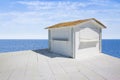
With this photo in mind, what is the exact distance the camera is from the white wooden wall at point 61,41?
11.8 meters

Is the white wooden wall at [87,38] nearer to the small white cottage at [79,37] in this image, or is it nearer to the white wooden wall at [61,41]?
the small white cottage at [79,37]

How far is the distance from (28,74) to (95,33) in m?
7.08

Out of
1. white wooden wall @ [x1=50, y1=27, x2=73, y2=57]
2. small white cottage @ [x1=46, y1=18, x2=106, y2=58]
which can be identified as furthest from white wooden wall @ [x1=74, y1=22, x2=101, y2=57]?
white wooden wall @ [x1=50, y1=27, x2=73, y2=57]

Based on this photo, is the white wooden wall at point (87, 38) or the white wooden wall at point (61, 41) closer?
the white wooden wall at point (87, 38)

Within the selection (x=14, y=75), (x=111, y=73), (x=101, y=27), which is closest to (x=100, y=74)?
(x=111, y=73)

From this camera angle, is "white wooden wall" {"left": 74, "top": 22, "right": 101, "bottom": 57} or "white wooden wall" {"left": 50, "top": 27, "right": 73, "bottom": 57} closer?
"white wooden wall" {"left": 74, "top": 22, "right": 101, "bottom": 57}

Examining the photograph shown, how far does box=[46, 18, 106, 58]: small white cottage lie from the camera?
36.9 ft

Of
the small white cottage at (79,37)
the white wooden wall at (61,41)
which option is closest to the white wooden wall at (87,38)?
the small white cottage at (79,37)

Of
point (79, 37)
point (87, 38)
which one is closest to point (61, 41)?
point (79, 37)

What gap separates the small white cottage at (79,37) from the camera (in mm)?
11242

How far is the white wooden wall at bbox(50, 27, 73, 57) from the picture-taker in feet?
38.7

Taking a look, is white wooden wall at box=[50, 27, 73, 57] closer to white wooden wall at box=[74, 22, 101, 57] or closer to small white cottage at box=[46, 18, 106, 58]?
small white cottage at box=[46, 18, 106, 58]

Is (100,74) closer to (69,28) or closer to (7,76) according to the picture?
(7,76)

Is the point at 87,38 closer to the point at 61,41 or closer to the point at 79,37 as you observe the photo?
the point at 79,37
